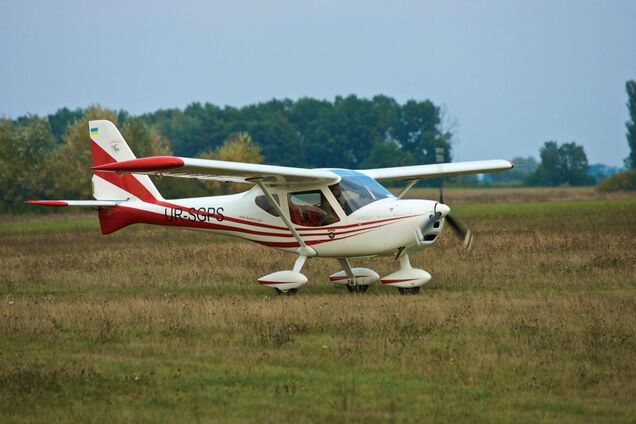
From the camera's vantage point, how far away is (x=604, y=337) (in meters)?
12.9

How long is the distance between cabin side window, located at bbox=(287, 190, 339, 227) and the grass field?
4.01 ft

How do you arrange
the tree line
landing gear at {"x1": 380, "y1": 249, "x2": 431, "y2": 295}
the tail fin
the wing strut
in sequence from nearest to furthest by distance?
landing gear at {"x1": 380, "y1": 249, "x2": 431, "y2": 295} → the wing strut → the tail fin → the tree line

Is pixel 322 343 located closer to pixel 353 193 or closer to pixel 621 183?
pixel 353 193

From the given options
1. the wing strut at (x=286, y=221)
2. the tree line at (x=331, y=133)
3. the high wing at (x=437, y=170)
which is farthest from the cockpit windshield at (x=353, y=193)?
the tree line at (x=331, y=133)

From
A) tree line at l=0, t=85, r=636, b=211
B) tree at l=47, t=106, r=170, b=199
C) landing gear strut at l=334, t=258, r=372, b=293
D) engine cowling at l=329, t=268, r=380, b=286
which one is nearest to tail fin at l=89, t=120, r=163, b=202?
engine cowling at l=329, t=268, r=380, b=286

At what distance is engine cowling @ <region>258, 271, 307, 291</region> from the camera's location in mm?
17797

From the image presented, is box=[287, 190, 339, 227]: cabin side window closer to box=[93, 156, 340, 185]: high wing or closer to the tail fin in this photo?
box=[93, 156, 340, 185]: high wing

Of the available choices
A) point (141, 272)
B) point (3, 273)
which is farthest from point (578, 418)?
point (3, 273)

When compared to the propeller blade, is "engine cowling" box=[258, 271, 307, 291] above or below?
below

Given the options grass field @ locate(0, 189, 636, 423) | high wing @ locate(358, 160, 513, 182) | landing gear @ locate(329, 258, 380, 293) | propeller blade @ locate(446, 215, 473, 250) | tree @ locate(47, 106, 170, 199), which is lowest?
Answer: grass field @ locate(0, 189, 636, 423)

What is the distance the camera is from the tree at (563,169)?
136 m

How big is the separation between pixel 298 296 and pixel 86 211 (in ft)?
156

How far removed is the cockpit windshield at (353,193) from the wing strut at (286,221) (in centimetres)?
90

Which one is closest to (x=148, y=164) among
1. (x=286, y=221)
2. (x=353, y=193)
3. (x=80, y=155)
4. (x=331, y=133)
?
(x=286, y=221)
